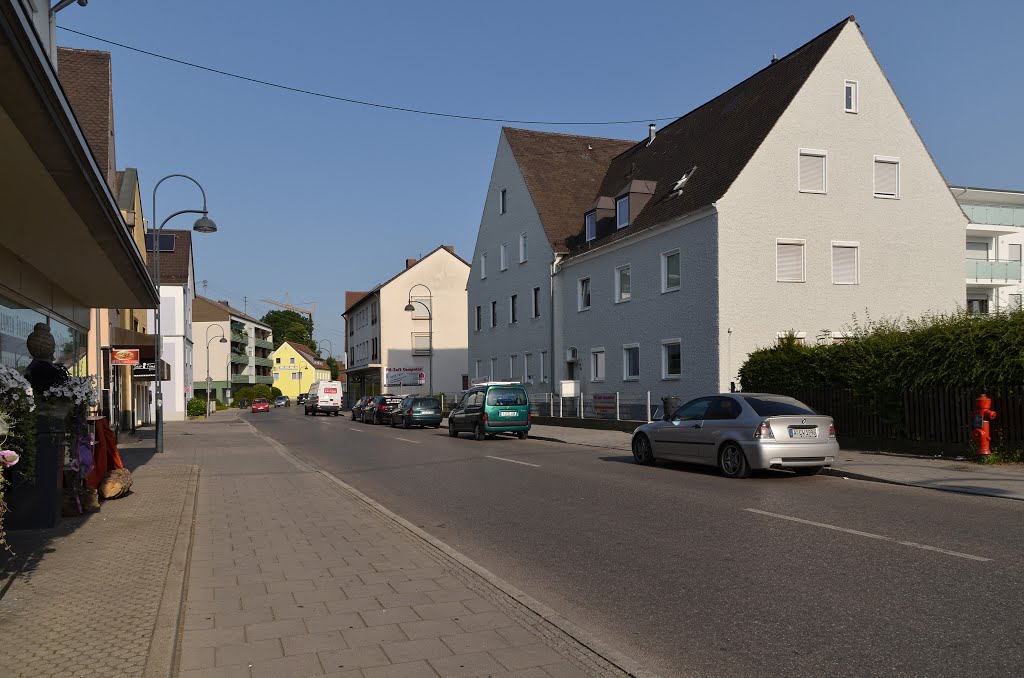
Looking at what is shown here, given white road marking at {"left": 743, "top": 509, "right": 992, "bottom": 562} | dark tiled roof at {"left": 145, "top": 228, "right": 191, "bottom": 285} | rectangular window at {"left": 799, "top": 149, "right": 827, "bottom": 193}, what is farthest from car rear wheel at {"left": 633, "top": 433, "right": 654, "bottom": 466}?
dark tiled roof at {"left": 145, "top": 228, "right": 191, "bottom": 285}

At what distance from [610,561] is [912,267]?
2492 centimetres

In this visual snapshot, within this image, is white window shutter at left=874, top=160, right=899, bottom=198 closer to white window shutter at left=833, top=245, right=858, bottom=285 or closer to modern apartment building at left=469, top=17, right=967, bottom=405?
modern apartment building at left=469, top=17, right=967, bottom=405

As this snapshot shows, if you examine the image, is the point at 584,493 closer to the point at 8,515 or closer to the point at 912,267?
the point at 8,515

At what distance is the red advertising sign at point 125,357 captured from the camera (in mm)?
25250

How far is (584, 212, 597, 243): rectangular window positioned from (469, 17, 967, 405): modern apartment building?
336cm

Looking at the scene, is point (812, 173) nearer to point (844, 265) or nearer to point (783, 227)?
point (783, 227)

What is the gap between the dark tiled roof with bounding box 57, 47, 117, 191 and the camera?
2586 centimetres

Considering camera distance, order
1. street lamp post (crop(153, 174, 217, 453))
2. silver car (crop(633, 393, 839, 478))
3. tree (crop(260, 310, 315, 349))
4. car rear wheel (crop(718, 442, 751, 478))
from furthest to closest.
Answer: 1. tree (crop(260, 310, 315, 349))
2. street lamp post (crop(153, 174, 217, 453))
3. car rear wheel (crop(718, 442, 751, 478))
4. silver car (crop(633, 393, 839, 478))

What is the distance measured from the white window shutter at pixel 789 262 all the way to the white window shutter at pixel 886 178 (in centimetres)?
386

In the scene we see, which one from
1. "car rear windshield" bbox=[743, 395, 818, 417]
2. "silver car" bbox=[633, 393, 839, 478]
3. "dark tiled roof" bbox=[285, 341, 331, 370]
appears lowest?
"silver car" bbox=[633, 393, 839, 478]

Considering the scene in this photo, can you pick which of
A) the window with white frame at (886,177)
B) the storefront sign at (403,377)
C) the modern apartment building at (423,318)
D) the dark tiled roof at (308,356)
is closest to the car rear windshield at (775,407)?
the window with white frame at (886,177)

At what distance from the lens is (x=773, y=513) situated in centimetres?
962

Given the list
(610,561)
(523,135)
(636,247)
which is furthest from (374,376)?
(610,561)

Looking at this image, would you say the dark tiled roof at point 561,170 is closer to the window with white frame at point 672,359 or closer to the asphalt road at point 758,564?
the window with white frame at point 672,359
